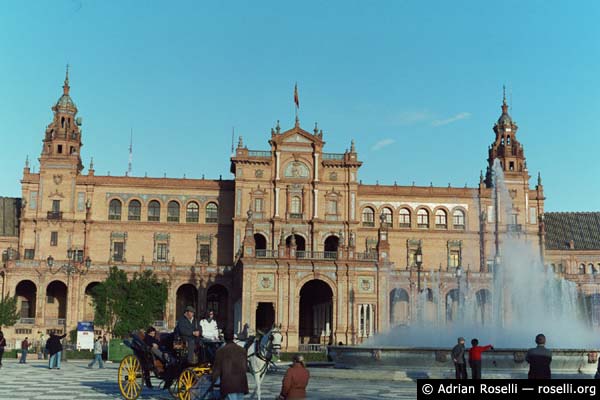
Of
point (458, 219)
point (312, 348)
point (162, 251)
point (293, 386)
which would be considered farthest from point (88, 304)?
point (293, 386)

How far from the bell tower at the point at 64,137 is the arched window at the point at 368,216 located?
2870 centimetres

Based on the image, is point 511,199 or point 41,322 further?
point 511,199

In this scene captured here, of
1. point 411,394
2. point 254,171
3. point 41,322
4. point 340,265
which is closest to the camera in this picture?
point 411,394

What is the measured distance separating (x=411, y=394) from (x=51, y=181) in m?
59.6

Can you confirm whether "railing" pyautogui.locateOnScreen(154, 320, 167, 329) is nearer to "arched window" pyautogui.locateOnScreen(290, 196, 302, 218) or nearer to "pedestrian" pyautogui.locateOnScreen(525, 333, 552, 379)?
"arched window" pyautogui.locateOnScreen(290, 196, 302, 218)

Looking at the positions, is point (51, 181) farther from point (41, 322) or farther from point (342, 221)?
point (342, 221)

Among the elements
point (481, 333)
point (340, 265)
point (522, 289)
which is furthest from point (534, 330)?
point (340, 265)

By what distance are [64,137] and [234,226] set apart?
1952 cm

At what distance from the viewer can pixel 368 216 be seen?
79688 millimetres

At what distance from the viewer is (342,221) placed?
239 feet

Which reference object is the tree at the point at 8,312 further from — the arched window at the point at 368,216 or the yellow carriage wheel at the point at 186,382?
the yellow carriage wheel at the point at 186,382

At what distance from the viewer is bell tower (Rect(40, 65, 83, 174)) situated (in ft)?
248

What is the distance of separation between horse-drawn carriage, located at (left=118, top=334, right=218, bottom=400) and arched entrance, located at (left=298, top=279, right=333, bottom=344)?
1630 inches

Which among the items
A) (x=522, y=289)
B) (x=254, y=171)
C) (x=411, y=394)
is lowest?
(x=411, y=394)
